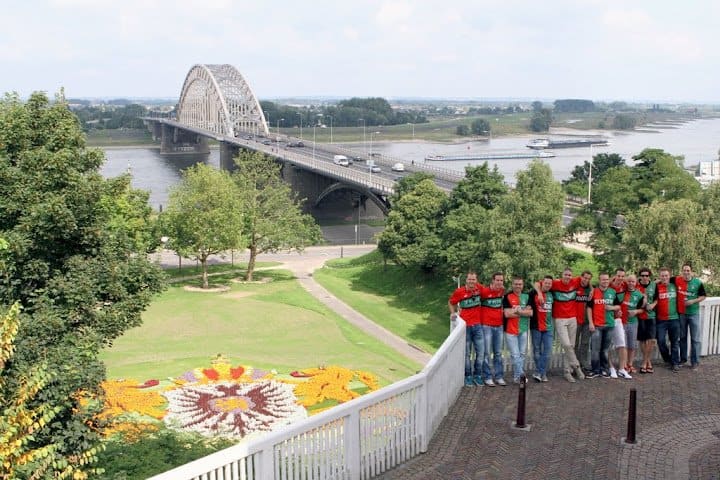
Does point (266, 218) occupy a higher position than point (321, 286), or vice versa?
point (266, 218)

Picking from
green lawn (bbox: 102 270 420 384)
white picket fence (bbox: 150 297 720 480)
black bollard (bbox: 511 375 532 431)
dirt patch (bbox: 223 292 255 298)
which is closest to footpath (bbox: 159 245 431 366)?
green lawn (bbox: 102 270 420 384)

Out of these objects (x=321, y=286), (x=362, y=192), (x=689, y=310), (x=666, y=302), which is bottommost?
(x=321, y=286)

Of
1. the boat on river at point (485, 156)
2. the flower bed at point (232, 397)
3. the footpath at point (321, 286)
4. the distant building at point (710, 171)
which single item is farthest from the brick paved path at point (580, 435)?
the boat on river at point (485, 156)

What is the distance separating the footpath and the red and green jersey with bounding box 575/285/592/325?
70.1ft

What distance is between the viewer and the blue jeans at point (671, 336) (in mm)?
13281

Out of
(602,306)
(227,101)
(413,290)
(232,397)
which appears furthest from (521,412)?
(227,101)

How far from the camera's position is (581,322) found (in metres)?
12.9

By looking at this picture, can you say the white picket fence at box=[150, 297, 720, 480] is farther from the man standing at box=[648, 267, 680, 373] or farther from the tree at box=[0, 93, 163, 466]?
the man standing at box=[648, 267, 680, 373]

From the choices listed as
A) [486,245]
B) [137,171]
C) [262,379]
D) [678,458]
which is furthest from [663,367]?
[137,171]

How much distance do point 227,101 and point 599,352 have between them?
435ft

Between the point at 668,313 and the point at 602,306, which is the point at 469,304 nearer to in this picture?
the point at 602,306

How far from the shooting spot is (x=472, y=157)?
491 feet

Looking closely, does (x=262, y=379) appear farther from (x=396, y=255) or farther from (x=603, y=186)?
(x=603, y=186)

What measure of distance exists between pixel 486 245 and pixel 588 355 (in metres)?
22.4
